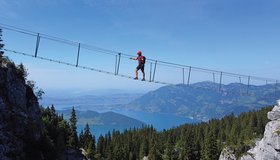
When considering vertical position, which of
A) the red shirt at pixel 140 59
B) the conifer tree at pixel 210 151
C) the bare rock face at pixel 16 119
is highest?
the red shirt at pixel 140 59

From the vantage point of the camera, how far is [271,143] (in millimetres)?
95688

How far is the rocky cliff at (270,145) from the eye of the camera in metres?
94.0

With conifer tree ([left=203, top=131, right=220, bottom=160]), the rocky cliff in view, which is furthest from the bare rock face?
the rocky cliff

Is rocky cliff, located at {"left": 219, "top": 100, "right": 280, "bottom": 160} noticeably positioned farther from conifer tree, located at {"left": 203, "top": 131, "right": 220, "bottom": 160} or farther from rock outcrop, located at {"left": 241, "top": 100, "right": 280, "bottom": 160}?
conifer tree, located at {"left": 203, "top": 131, "right": 220, "bottom": 160}

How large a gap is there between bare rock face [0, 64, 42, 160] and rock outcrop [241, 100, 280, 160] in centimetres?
6895

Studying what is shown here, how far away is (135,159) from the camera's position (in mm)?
120812

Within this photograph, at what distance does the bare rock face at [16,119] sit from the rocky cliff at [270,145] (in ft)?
218

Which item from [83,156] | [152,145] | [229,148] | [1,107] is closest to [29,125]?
[1,107]

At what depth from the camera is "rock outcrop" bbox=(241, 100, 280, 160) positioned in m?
93.9

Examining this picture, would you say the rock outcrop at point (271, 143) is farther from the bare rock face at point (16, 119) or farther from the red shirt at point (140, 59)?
the red shirt at point (140, 59)

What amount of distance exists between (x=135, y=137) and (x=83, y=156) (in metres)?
35.1

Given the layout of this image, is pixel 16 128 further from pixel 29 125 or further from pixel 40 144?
pixel 40 144

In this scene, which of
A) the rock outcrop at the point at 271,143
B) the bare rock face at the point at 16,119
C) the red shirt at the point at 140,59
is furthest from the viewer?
the rock outcrop at the point at 271,143

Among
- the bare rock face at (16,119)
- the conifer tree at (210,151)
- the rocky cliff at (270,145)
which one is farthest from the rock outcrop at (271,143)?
the bare rock face at (16,119)
